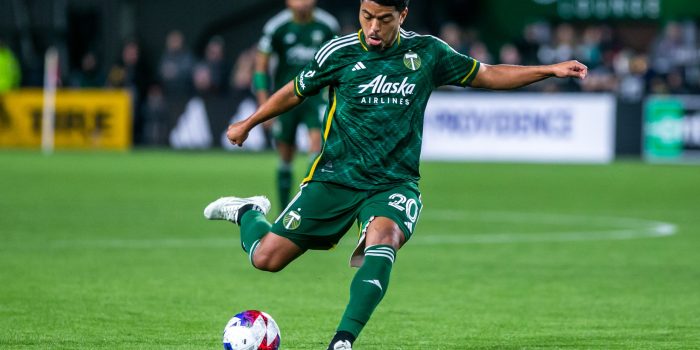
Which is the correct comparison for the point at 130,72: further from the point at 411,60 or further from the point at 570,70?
the point at 570,70

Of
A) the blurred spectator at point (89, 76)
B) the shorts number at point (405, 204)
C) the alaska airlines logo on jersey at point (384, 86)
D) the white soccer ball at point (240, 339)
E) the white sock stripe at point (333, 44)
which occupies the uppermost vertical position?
the white sock stripe at point (333, 44)

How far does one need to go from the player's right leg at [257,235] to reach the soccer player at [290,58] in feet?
18.1

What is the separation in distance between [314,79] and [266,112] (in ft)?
1.01

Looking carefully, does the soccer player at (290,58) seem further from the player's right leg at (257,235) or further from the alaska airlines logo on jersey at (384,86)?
the alaska airlines logo on jersey at (384,86)

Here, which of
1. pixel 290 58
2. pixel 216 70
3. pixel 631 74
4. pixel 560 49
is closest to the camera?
pixel 290 58

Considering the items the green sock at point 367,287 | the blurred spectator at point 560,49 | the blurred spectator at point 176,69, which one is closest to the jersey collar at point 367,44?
the green sock at point 367,287

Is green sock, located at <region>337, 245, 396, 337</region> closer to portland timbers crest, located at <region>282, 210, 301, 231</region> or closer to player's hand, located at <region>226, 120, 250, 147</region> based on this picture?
portland timbers crest, located at <region>282, 210, 301, 231</region>

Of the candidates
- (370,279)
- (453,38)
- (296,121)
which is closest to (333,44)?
(370,279)

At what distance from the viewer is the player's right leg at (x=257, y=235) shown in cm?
731

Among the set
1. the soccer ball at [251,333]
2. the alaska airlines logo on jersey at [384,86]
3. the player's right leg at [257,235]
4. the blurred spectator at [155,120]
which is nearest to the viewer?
the soccer ball at [251,333]

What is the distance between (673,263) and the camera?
11.3 metres

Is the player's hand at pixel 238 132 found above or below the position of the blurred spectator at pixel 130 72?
above

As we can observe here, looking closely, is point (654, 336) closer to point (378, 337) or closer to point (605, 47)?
point (378, 337)

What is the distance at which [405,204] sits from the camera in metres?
6.94
